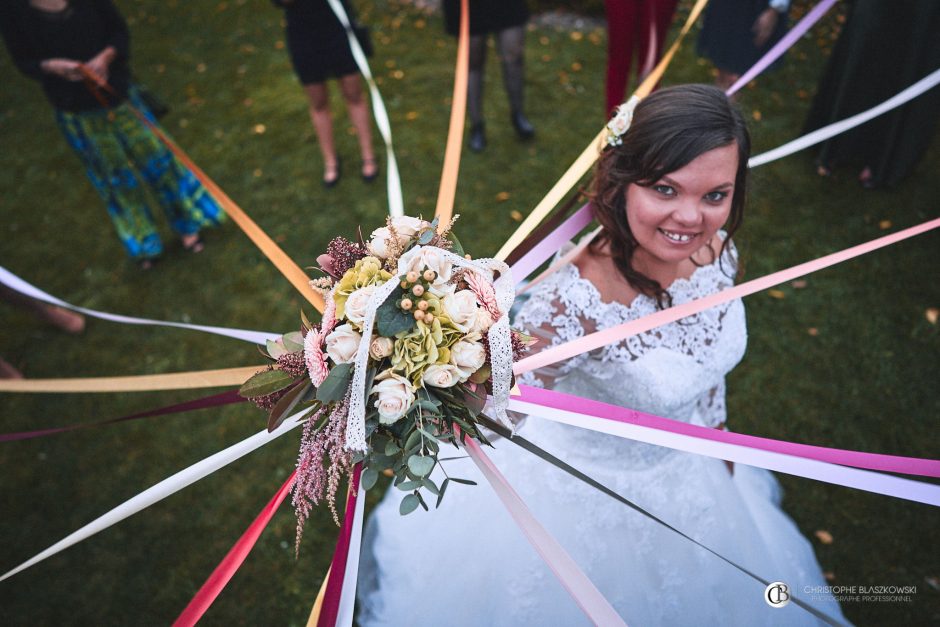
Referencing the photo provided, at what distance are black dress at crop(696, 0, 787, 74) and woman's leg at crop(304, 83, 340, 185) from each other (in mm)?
2864

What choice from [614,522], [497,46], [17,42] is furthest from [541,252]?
[17,42]

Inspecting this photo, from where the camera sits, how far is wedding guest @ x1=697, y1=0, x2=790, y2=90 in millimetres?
3939

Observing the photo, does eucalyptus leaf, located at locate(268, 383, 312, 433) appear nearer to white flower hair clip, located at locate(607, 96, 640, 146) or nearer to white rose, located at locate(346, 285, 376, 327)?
white rose, located at locate(346, 285, 376, 327)

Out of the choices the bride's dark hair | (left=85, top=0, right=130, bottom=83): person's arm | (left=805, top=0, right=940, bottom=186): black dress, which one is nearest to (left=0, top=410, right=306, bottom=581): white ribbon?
the bride's dark hair

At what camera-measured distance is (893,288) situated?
3.85 metres

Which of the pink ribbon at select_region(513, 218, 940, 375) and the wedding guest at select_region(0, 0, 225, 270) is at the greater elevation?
the wedding guest at select_region(0, 0, 225, 270)

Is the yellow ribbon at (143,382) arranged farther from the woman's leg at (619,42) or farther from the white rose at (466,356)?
the woman's leg at (619,42)

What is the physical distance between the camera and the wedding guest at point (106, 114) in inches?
144

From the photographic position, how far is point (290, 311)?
4168 millimetres

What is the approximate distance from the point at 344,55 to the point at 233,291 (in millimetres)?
1887

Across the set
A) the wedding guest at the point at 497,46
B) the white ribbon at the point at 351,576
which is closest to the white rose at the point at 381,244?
the white ribbon at the point at 351,576

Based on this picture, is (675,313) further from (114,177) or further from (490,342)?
(114,177)

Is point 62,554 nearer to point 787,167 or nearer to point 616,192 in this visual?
point 616,192

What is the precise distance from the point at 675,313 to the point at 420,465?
947 mm
